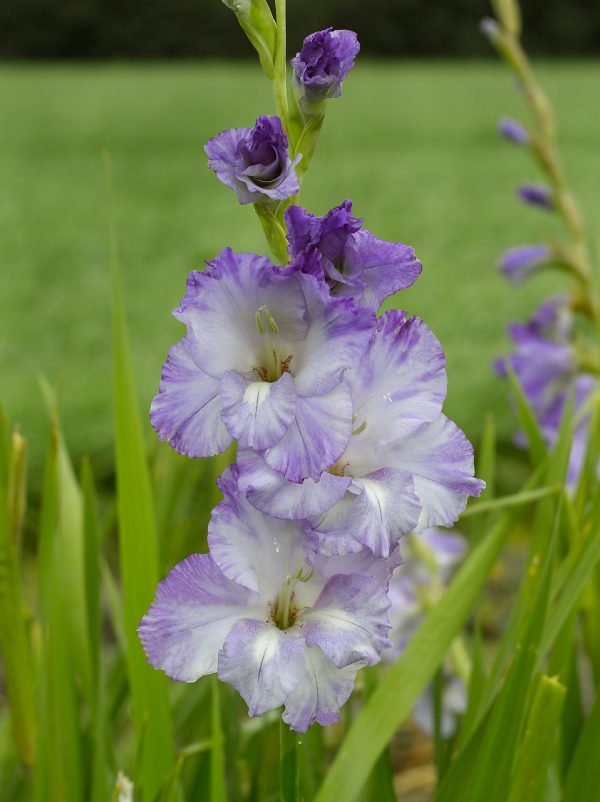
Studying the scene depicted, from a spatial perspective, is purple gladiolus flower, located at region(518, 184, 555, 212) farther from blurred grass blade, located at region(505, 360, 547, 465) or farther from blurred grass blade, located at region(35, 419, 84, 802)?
blurred grass blade, located at region(35, 419, 84, 802)

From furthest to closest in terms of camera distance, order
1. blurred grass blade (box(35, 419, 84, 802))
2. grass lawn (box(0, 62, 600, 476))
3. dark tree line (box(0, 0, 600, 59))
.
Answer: dark tree line (box(0, 0, 600, 59)), grass lawn (box(0, 62, 600, 476)), blurred grass blade (box(35, 419, 84, 802))

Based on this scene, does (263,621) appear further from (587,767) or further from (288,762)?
(587,767)

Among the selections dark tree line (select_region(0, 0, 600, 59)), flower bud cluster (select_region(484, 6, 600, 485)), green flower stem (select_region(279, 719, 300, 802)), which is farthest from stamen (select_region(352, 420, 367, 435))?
dark tree line (select_region(0, 0, 600, 59))

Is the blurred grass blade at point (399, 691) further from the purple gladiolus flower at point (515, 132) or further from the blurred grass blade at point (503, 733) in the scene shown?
the purple gladiolus flower at point (515, 132)

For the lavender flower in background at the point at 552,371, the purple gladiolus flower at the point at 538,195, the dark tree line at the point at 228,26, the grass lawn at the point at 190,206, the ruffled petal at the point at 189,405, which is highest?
the ruffled petal at the point at 189,405

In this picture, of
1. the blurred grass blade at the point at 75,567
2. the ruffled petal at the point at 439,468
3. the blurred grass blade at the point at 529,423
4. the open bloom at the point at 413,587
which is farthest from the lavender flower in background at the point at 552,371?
the ruffled petal at the point at 439,468

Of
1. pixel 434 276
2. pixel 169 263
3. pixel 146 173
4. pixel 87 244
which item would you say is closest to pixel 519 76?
pixel 434 276

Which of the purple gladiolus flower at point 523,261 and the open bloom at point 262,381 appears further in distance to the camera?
the purple gladiolus flower at point 523,261
